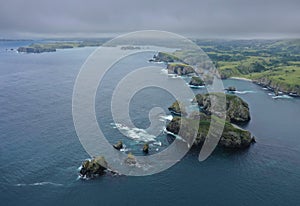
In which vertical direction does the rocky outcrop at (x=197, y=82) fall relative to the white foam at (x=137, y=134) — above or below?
above

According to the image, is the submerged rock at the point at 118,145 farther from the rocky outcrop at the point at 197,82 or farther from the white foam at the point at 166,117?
the rocky outcrop at the point at 197,82

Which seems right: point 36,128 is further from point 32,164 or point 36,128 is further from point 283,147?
point 283,147

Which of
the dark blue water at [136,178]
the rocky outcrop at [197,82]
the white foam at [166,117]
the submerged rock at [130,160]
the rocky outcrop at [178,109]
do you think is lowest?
the dark blue water at [136,178]

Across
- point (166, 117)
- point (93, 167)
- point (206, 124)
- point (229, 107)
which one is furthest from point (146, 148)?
point (229, 107)

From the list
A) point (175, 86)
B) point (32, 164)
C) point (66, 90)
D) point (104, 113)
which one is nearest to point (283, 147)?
point (104, 113)

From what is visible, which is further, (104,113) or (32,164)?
(104,113)

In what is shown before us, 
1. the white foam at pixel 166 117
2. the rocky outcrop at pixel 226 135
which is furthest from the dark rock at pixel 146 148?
the white foam at pixel 166 117
